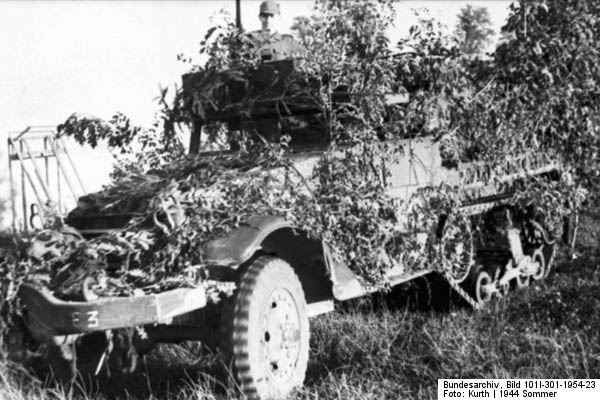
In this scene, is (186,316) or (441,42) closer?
(186,316)

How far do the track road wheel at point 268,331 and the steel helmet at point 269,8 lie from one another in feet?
8.55

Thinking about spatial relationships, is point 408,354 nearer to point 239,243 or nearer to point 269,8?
point 239,243

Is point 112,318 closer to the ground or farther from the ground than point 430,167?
closer to the ground

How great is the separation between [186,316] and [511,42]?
4.06 m

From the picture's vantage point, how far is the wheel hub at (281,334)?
15.5 feet

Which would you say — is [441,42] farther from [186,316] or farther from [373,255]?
[186,316]

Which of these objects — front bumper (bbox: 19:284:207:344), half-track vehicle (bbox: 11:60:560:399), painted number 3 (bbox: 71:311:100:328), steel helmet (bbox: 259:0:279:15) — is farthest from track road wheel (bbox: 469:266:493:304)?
painted number 3 (bbox: 71:311:100:328)

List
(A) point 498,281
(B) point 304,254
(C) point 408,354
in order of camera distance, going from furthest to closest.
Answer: (A) point 498,281, (C) point 408,354, (B) point 304,254

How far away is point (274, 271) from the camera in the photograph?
479cm

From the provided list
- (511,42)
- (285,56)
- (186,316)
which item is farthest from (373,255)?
(511,42)

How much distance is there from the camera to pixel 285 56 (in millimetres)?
6688
